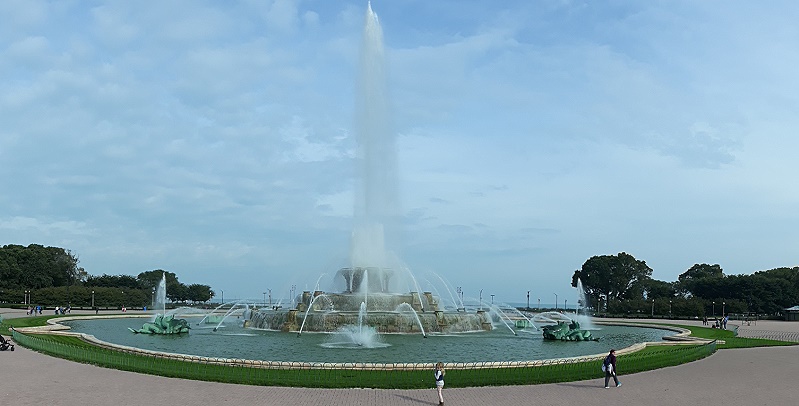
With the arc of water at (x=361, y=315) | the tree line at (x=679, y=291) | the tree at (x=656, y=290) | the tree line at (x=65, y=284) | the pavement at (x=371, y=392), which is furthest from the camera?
the tree at (x=656, y=290)

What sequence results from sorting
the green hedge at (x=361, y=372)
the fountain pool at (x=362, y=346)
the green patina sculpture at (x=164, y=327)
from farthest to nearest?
the green patina sculpture at (x=164, y=327) → the fountain pool at (x=362, y=346) → the green hedge at (x=361, y=372)

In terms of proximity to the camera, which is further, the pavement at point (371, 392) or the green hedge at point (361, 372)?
the green hedge at point (361, 372)

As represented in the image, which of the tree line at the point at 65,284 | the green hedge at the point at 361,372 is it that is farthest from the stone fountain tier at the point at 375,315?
the tree line at the point at 65,284

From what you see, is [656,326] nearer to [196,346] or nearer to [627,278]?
[196,346]

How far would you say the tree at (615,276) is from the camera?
12675cm

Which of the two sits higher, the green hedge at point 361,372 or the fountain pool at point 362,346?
the green hedge at point 361,372

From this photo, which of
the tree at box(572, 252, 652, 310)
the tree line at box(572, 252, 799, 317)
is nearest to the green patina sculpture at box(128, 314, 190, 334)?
the tree line at box(572, 252, 799, 317)

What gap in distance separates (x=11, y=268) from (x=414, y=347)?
103m

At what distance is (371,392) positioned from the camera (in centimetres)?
2086

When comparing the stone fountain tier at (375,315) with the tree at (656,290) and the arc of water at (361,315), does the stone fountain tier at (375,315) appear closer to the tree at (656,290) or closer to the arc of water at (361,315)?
the arc of water at (361,315)

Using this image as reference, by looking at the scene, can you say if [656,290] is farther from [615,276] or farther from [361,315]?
[361,315]

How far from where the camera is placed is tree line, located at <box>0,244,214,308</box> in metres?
96.0

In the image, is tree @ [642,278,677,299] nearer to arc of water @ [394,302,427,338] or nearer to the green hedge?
arc of water @ [394,302,427,338]

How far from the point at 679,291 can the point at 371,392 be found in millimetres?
132208
